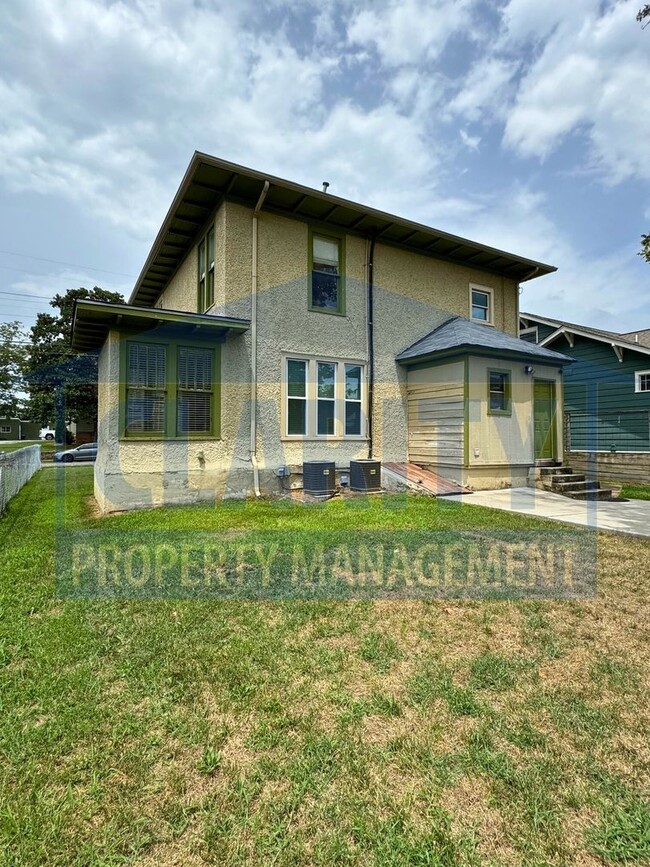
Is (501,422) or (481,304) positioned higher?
(481,304)

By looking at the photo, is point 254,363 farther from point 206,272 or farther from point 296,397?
point 206,272

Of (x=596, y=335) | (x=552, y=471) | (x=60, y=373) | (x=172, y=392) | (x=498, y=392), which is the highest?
(x=60, y=373)

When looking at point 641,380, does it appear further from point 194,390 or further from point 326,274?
point 194,390

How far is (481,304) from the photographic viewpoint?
42.5ft

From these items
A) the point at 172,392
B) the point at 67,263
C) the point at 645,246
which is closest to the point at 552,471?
the point at 645,246

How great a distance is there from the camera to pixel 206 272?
1010 centimetres

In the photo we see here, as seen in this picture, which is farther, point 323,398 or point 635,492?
point 635,492

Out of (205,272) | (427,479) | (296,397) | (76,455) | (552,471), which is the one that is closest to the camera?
(296,397)

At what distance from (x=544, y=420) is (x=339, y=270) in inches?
255

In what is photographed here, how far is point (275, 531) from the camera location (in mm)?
6340

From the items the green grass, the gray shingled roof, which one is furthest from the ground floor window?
the green grass

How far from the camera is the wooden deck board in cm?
951

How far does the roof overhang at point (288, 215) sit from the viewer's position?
8539 mm

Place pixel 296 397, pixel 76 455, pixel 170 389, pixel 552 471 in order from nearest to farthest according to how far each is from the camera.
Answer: pixel 170 389
pixel 296 397
pixel 552 471
pixel 76 455
